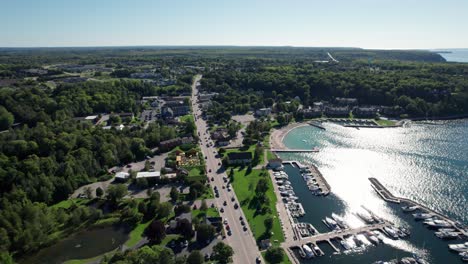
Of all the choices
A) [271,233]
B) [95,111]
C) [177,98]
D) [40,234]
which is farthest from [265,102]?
[40,234]

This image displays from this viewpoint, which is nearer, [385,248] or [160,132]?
[385,248]

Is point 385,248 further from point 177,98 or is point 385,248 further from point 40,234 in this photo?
point 177,98

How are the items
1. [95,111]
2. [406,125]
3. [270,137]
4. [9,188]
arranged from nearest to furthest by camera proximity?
[9,188]
[270,137]
[406,125]
[95,111]

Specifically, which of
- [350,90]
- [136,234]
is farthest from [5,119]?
[350,90]

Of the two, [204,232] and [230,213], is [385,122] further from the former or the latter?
[204,232]

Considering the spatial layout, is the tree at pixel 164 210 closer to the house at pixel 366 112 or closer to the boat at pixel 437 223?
the boat at pixel 437 223

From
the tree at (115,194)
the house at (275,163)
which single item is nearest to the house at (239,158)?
the house at (275,163)
